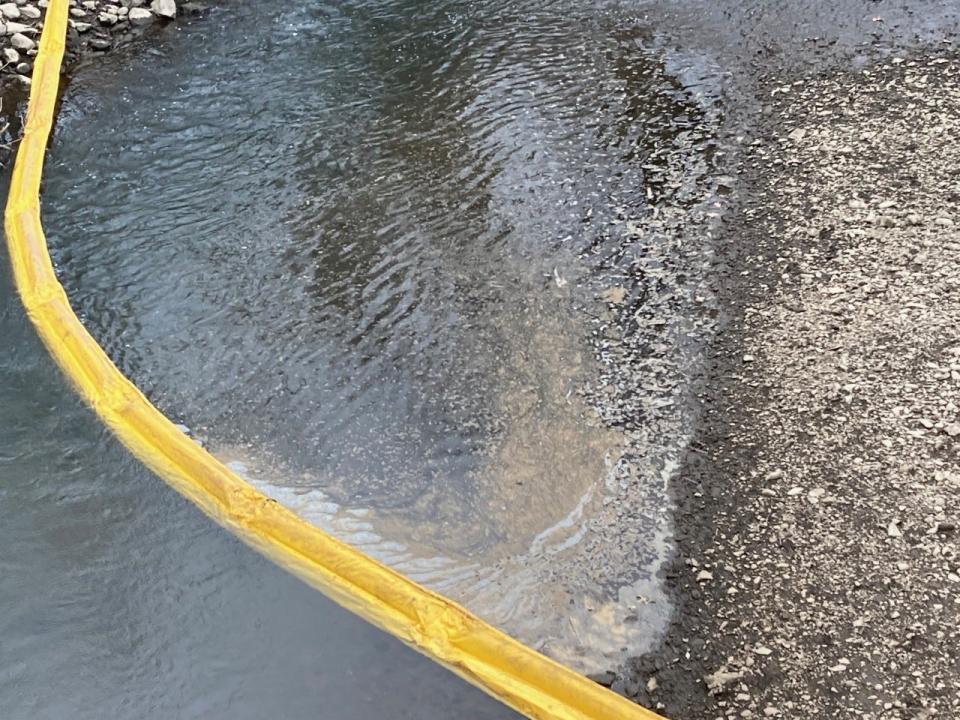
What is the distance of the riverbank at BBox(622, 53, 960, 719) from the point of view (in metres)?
2.34

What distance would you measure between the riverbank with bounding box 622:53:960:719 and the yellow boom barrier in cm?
24

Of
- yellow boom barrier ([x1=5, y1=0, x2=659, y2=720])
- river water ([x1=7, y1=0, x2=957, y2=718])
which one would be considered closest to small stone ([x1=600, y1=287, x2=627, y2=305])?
river water ([x1=7, y1=0, x2=957, y2=718])

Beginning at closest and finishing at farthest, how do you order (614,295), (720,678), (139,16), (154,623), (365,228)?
(720,678)
(154,623)
(614,295)
(365,228)
(139,16)

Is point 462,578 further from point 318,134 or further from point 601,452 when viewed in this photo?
point 318,134

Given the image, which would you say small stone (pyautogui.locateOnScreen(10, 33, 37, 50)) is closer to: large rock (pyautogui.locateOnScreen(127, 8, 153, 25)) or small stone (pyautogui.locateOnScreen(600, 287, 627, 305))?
large rock (pyautogui.locateOnScreen(127, 8, 153, 25))

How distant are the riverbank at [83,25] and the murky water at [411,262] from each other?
0.99 feet

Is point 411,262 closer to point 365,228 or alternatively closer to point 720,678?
point 365,228

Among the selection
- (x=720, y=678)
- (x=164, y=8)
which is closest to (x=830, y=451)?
(x=720, y=678)

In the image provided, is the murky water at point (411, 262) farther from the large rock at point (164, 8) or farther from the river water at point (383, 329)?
the large rock at point (164, 8)

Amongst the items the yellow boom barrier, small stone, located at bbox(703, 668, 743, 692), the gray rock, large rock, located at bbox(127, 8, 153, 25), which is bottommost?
small stone, located at bbox(703, 668, 743, 692)

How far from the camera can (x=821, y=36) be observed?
491cm

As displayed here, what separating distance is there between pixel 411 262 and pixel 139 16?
3769 millimetres

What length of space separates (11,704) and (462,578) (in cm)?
139

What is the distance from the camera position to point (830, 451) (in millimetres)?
2828
